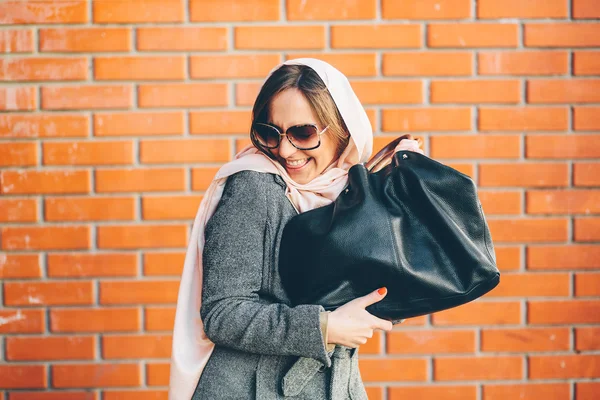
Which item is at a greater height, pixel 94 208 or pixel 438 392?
pixel 94 208

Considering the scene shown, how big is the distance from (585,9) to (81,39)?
2051 mm

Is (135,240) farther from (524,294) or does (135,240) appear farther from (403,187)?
(524,294)

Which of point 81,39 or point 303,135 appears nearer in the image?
point 303,135

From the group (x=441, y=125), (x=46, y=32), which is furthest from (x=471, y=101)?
(x=46, y=32)

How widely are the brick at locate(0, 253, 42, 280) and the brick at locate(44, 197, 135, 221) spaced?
0.60ft

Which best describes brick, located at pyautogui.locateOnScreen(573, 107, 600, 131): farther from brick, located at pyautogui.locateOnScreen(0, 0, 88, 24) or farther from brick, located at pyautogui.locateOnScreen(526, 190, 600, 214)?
brick, located at pyautogui.locateOnScreen(0, 0, 88, 24)

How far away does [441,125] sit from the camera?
8.30ft

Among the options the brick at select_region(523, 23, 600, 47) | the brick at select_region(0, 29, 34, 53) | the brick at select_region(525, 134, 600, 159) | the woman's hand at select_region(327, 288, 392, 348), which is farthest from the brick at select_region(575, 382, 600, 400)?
the brick at select_region(0, 29, 34, 53)

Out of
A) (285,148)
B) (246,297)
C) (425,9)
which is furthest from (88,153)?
(425,9)

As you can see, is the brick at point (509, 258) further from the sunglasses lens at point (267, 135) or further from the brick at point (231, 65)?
the sunglasses lens at point (267, 135)

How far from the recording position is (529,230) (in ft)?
8.34

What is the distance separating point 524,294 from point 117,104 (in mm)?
1845

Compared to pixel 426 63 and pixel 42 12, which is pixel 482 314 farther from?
pixel 42 12

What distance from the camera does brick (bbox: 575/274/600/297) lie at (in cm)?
256
